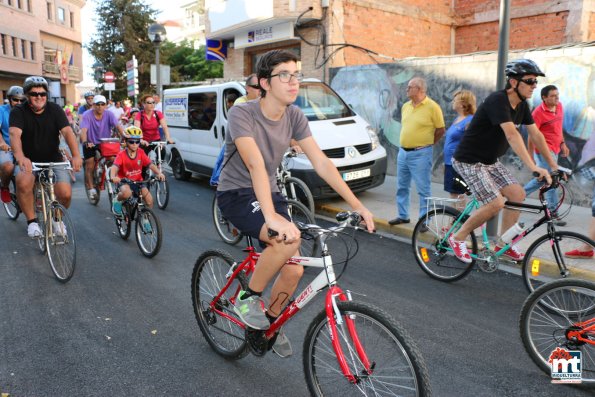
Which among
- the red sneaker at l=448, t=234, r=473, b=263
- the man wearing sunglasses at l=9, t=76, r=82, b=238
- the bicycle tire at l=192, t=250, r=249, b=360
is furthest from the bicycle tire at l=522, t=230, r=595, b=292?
the man wearing sunglasses at l=9, t=76, r=82, b=238

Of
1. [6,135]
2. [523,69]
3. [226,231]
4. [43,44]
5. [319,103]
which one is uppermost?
[43,44]

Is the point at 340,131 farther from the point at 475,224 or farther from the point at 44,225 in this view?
the point at 44,225

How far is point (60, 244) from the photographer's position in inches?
213

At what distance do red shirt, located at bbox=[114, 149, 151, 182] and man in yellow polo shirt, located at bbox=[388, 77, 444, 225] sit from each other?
3469 millimetres

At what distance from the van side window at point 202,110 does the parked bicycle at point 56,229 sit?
501 centimetres

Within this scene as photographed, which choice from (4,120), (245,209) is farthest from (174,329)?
(4,120)

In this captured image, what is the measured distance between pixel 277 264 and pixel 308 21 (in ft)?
41.4

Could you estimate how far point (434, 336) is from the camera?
405cm

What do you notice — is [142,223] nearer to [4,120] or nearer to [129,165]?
[129,165]

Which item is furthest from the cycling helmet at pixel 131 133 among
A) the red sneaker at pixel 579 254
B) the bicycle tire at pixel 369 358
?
the red sneaker at pixel 579 254

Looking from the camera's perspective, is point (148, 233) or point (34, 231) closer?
point (34, 231)

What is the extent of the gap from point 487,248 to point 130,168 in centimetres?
439

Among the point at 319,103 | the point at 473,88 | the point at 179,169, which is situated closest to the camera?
the point at 319,103

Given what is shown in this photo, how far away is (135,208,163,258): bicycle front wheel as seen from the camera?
6.11 metres
